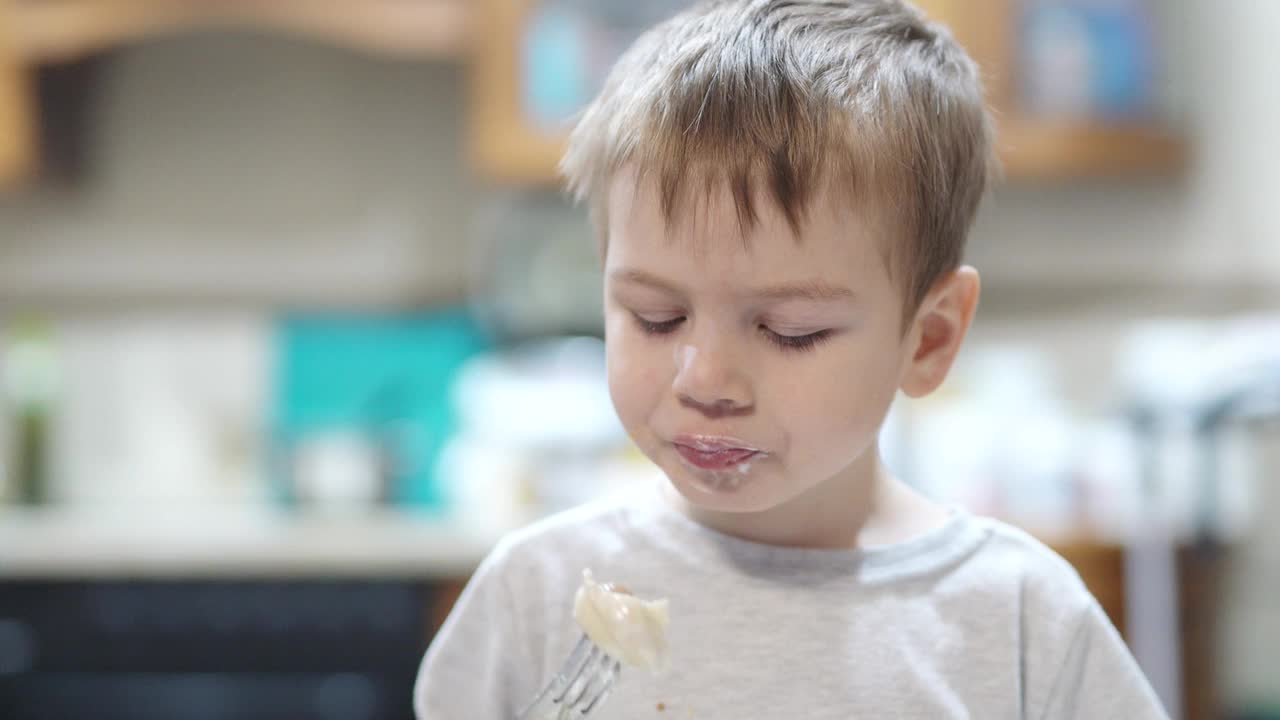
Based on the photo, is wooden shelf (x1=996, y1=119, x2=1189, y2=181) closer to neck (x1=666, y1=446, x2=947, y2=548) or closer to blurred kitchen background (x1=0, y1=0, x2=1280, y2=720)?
blurred kitchen background (x1=0, y1=0, x2=1280, y2=720)

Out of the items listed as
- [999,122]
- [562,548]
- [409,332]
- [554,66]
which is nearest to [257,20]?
[554,66]

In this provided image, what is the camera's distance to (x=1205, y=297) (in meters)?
2.46

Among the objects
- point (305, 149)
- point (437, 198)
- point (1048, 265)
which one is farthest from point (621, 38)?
point (1048, 265)

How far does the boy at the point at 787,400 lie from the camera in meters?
0.68

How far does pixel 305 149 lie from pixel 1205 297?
5.78 ft

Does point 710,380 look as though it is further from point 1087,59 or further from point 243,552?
point 1087,59

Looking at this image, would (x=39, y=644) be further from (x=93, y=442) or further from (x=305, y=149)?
(x=305, y=149)

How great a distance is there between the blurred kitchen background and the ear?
3.05ft

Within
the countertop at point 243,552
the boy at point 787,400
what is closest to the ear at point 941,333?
the boy at point 787,400

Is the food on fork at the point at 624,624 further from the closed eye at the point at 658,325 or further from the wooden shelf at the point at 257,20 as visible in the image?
Answer: the wooden shelf at the point at 257,20

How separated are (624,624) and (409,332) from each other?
6.43ft

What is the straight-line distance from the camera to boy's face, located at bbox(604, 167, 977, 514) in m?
0.67

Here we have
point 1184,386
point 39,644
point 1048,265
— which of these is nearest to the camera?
point 1184,386

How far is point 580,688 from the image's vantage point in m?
0.73
